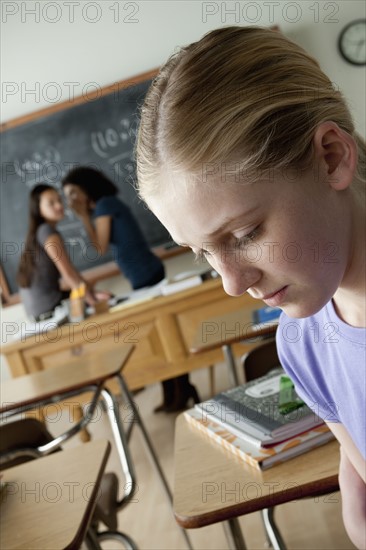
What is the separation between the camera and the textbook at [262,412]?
1123mm

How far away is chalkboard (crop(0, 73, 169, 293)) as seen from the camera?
4652mm

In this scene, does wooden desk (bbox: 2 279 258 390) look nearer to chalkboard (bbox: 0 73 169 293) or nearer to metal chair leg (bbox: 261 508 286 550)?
chalkboard (bbox: 0 73 169 293)

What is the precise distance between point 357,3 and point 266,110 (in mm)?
4262

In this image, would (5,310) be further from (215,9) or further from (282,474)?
(282,474)

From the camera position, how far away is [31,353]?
378cm

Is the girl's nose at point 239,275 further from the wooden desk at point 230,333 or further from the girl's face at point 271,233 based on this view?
the wooden desk at point 230,333

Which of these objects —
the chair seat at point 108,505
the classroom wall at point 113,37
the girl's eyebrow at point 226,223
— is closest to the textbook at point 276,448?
the girl's eyebrow at point 226,223

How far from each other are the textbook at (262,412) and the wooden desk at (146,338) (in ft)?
7.24

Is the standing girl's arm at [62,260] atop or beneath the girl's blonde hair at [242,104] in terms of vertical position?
beneath

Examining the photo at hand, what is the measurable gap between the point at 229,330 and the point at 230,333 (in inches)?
1.7

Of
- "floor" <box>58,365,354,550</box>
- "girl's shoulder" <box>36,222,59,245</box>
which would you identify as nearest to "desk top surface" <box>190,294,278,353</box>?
"floor" <box>58,365,354,550</box>

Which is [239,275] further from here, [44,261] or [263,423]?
[44,261]

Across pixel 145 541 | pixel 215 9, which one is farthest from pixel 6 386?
pixel 215 9

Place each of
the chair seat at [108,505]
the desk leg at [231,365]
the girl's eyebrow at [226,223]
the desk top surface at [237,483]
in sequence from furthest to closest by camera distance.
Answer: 1. the desk leg at [231,365]
2. the chair seat at [108,505]
3. the desk top surface at [237,483]
4. the girl's eyebrow at [226,223]
